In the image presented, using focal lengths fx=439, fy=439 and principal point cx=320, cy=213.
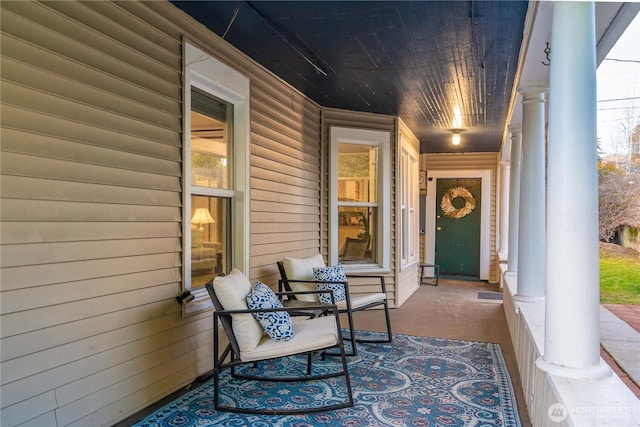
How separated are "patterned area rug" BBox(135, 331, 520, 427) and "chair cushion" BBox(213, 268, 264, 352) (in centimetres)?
39

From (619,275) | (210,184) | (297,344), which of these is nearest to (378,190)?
(619,275)

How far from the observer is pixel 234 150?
11.6ft

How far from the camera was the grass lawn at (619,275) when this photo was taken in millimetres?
3693

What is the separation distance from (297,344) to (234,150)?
1.68 m

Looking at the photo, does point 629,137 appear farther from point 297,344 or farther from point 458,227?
point 458,227

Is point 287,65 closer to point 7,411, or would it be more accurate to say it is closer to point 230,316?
point 230,316

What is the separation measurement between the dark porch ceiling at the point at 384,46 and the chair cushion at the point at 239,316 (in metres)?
1.68

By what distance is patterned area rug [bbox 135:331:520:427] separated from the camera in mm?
2422

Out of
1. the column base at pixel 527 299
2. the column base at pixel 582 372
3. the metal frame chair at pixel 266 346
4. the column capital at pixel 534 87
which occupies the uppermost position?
the column capital at pixel 534 87

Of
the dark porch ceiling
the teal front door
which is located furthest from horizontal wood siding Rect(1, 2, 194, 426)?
the teal front door

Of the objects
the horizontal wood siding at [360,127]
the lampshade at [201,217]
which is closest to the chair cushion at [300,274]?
the lampshade at [201,217]

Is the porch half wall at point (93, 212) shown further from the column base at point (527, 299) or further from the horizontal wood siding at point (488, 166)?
the horizontal wood siding at point (488, 166)

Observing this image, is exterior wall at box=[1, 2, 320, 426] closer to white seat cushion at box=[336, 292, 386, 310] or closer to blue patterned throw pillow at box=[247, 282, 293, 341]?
blue patterned throw pillow at box=[247, 282, 293, 341]

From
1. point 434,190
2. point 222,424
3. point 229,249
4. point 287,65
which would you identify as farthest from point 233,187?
point 434,190
